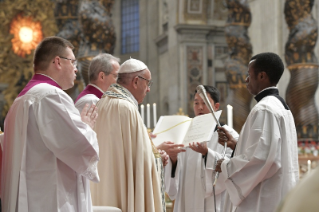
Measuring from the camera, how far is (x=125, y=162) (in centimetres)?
355

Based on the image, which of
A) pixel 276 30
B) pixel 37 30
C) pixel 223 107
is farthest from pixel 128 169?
pixel 37 30

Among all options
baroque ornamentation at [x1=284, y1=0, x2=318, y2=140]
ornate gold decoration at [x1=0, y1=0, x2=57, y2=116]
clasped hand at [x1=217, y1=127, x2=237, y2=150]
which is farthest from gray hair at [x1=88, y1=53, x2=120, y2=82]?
ornate gold decoration at [x1=0, y1=0, x2=57, y2=116]

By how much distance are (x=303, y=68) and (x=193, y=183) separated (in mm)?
6103

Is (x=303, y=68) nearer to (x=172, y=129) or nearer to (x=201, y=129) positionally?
(x=172, y=129)

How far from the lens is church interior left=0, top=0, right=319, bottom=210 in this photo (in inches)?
392

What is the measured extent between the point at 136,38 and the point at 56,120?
18.8 meters

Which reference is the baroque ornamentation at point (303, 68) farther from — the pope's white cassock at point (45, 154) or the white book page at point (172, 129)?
the pope's white cassock at point (45, 154)

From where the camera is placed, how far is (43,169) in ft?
8.93

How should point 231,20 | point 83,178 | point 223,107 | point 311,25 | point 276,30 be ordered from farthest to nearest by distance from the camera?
point 223,107, point 276,30, point 231,20, point 311,25, point 83,178

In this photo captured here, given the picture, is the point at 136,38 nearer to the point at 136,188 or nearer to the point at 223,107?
the point at 223,107

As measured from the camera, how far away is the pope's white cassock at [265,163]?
10.5 ft

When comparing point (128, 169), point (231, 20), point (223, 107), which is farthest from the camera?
point (223, 107)

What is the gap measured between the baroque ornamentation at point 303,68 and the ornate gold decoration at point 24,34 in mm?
9125

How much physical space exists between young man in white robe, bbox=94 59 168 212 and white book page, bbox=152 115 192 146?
69 cm
